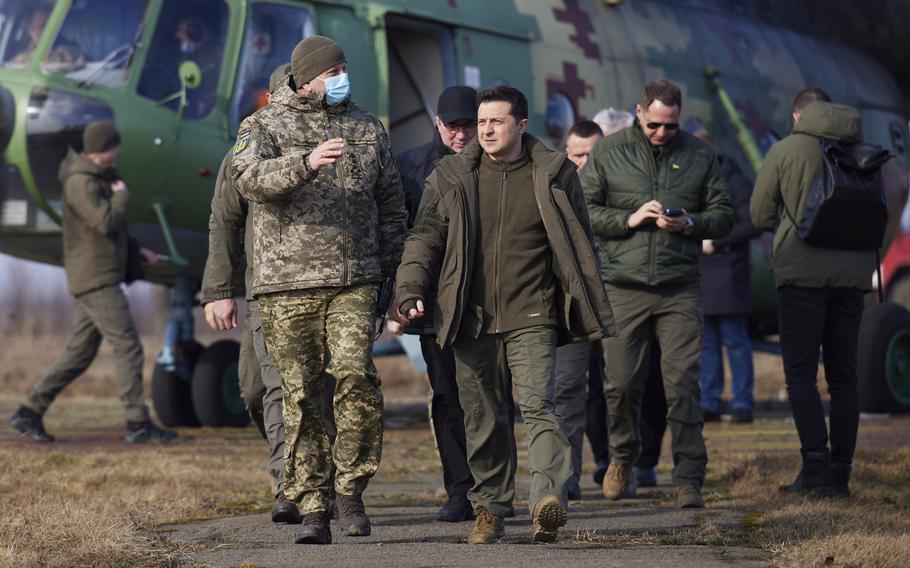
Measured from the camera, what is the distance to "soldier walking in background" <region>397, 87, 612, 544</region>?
5742 mm

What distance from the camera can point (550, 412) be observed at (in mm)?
5711

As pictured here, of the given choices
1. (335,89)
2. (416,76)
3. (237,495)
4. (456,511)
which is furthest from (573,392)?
(416,76)

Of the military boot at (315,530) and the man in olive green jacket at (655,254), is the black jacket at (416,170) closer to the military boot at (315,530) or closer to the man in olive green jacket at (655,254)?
the man in olive green jacket at (655,254)

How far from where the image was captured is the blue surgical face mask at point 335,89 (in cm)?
573

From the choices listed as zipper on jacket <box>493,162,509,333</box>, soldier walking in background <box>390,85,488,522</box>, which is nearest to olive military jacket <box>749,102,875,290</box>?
soldier walking in background <box>390,85,488,522</box>

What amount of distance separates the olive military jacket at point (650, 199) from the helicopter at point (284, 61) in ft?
11.9

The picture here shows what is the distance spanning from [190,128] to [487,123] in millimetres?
4914

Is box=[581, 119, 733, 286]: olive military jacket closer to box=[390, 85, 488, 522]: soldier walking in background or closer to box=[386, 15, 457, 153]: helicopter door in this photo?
box=[390, 85, 488, 522]: soldier walking in background

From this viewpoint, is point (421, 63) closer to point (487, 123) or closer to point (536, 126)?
point (536, 126)

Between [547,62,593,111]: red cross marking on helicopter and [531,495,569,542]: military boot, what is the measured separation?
7077 millimetres

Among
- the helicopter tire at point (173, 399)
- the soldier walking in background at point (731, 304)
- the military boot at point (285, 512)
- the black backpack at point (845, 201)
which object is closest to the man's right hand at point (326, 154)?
the military boot at point (285, 512)

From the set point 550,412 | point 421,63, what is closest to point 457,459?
point 550,412

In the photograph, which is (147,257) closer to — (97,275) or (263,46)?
(97,275)

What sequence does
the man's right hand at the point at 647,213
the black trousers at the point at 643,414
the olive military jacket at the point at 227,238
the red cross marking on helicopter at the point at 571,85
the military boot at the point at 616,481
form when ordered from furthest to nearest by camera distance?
Result: 1. the red cross marking on helicopter at the point at 571,85
2. the black trousers at the point at 643,414
3. the military boot at the point at 616,481
4. the man's right hand at the point at 647,213
5. the olive military jacket at the point at 227,238
